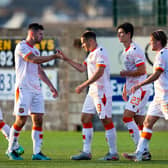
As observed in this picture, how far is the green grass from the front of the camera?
14.2 meters

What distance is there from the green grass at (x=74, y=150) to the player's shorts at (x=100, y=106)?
0.78 metres

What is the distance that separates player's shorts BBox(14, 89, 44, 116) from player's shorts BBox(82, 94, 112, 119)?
78cm

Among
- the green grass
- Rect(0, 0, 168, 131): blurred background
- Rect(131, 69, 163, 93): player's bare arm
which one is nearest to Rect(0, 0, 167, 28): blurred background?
Rect(0, 0, 168, 131): blurred background

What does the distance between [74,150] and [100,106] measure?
2.20 m

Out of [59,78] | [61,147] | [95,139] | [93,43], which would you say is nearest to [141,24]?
[59,78]

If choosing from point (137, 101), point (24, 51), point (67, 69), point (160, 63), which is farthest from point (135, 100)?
point (67, 69)

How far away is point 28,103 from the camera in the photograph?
14969mm

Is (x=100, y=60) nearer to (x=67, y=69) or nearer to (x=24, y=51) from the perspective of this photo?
(x=24, y=51)

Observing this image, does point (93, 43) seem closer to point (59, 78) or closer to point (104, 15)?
point (59, 78)

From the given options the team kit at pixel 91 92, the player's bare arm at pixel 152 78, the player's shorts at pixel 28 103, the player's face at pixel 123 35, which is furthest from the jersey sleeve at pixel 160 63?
the player's shorts at pixel 28 103

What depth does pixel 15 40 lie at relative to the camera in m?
22.2

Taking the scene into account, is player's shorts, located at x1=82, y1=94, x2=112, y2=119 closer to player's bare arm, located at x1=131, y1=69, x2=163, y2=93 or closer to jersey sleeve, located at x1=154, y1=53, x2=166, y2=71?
player's bare arm, located at x1=131, y1=69, x2=163, y2=93

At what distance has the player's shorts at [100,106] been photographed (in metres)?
14.9

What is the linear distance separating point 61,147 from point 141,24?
7108mm
